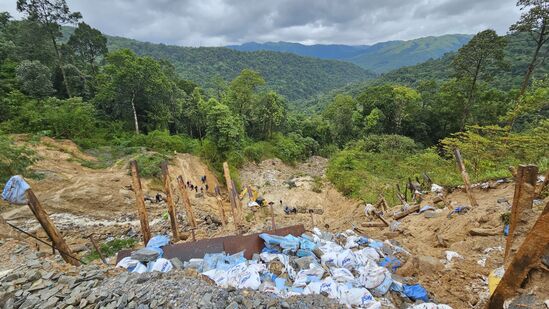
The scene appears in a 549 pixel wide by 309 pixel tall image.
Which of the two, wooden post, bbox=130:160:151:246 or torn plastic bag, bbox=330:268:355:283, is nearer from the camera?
torn plastic bag, bbox=330:268:355:283

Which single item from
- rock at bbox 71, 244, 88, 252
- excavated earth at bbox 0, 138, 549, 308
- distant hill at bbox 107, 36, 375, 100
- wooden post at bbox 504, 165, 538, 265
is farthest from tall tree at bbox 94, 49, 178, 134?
distant hill at bbox 107, 36, 375, 100

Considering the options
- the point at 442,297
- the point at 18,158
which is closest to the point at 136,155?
the point at 18,158

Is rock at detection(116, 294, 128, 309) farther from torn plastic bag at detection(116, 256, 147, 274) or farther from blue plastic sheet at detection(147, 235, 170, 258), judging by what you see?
blue plastic sheet at detection(147, 235, 170, 258)

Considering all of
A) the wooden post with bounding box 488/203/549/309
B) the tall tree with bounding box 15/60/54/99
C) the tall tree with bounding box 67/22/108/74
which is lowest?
the wooden post with bounding box 488/203/549/309

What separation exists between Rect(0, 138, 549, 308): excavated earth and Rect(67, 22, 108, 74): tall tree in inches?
572

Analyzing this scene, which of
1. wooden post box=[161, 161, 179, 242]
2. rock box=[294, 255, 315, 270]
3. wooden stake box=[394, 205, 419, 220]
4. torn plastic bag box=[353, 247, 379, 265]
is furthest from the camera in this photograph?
wooden stake box=[394, 205, 419, 220]

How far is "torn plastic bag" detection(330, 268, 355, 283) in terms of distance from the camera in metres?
4.91

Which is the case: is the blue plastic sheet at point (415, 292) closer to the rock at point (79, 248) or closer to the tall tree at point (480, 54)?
the rock at point (79, 248)

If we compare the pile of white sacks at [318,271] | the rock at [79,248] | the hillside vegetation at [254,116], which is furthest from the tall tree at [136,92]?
the pile of white sacks at [318,271]

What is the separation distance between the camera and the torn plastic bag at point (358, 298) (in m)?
4.33

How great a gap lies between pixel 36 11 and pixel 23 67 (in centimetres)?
368

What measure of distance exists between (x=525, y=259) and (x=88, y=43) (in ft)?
107

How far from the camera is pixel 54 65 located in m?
21.8

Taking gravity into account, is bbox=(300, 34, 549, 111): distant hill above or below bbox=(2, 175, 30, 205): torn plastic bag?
above
